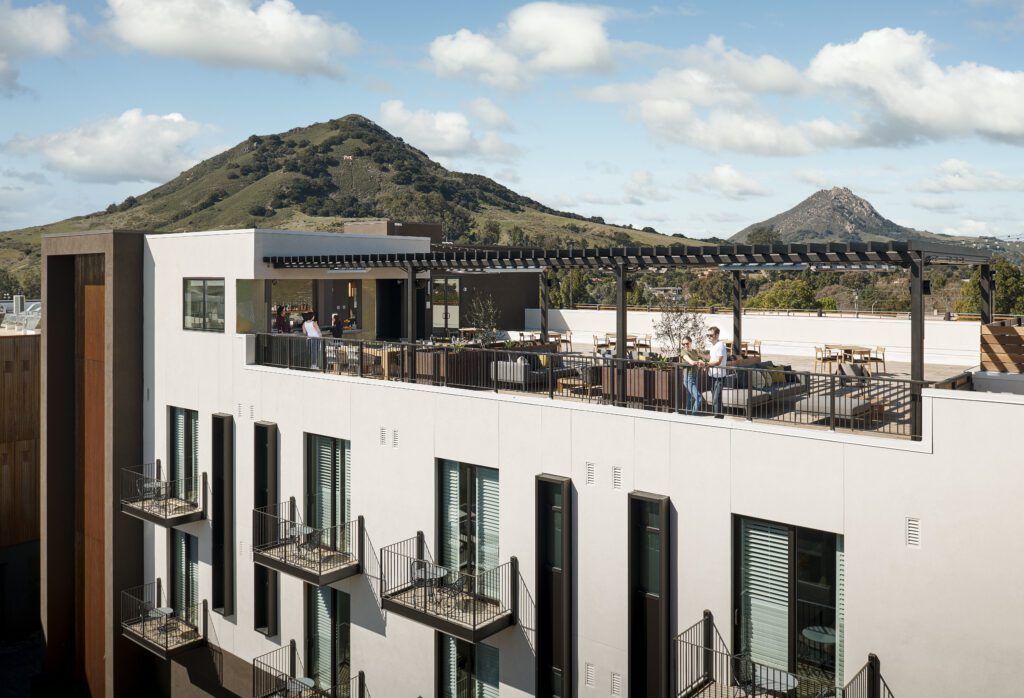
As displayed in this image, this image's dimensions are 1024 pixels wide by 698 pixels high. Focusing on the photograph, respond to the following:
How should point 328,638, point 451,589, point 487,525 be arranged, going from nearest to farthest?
point 451,589, point 487,525, point 328,638

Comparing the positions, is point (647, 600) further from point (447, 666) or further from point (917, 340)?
point (917, 340)

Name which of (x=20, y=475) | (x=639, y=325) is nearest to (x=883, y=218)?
(x=639, y=325)

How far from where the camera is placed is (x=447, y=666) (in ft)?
Answer: 44.3

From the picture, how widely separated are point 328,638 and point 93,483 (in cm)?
920

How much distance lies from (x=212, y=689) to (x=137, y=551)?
13.2ft

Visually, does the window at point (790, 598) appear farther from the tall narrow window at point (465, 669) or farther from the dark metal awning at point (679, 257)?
the tall narrow window at point (465, 669)

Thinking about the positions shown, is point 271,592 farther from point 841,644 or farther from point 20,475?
point 20,475

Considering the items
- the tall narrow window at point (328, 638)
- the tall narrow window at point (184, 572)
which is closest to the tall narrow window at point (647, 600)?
the tall narrow window at point (328, 638)

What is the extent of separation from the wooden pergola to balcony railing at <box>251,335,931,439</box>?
→ 37 cm

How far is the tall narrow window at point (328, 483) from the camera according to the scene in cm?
1521

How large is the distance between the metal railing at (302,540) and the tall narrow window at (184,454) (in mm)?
2869

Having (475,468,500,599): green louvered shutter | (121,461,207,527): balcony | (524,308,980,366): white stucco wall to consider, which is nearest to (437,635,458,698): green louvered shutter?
(475,468,500,599): green louvered shutter

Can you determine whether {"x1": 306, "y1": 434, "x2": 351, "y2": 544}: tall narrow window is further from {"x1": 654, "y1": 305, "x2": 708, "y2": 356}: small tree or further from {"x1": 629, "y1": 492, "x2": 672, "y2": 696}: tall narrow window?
{"x1": 654, "y1": 305, "x2": 708, "y2": 356}: small tree

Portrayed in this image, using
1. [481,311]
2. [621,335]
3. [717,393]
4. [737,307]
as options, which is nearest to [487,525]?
[621,335]
